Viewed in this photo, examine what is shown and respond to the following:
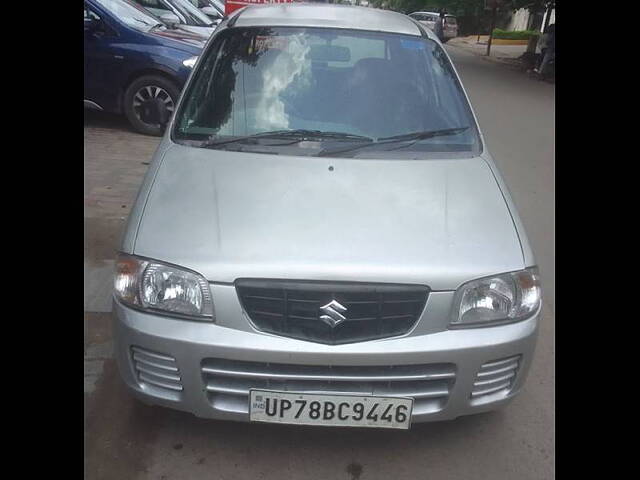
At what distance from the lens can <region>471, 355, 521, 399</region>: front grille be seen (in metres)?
2.35

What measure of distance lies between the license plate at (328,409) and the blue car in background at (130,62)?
19.4ft

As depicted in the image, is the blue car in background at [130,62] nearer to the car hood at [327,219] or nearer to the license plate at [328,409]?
the car hood at [327,219]

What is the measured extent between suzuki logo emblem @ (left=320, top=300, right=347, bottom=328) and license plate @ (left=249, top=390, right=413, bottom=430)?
0.28 m

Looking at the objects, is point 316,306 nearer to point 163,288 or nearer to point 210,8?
point 163,288

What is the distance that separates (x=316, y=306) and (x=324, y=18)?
2085 millimetres

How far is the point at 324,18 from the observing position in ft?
11.7

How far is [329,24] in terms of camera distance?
3.50 m

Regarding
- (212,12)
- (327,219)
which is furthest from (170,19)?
(327,219)

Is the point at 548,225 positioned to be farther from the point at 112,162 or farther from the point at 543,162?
the point at 112,162

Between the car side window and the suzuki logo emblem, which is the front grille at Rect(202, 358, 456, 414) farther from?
the car side window

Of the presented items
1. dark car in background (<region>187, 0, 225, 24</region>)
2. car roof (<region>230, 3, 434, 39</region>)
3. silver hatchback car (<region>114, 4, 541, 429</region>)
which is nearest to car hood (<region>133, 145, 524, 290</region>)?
silver hatchback car (<region>114, 4, 541, 429</region>)

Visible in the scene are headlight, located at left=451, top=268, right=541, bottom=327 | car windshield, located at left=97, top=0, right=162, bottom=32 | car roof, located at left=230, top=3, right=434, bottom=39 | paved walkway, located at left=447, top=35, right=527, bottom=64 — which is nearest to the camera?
headlight, located at left=451, top=268, right=541, bottom=327

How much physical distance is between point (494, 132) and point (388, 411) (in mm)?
8008

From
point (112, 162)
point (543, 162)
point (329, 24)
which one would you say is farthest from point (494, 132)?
point (329, 24)
